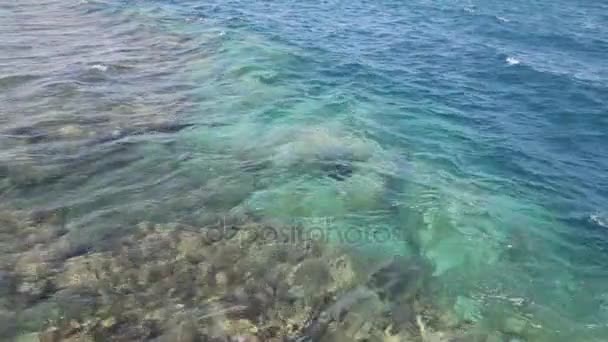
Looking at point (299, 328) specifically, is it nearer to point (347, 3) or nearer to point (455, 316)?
point (455, 316)

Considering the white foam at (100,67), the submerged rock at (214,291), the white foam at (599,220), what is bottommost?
the white foam at (599,220)

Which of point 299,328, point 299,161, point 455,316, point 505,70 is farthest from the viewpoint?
point 505,70

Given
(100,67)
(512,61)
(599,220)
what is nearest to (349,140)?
(599,220)

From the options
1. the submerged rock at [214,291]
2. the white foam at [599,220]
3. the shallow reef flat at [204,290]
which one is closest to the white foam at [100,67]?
the shallow reef flat at [204,290]

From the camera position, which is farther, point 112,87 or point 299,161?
point 112,87

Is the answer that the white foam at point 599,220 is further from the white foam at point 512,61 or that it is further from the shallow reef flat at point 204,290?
the white foam at point 512,61

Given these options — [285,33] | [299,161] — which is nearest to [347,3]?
[285,33]

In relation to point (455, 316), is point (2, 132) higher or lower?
higher

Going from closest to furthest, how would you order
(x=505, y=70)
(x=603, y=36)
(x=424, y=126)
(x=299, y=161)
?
(x=299, y=161), (x=424, y=126), (x=505, y=70), (x=603, y=36)

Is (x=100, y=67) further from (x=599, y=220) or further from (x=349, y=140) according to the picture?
(x=599, y=220)
